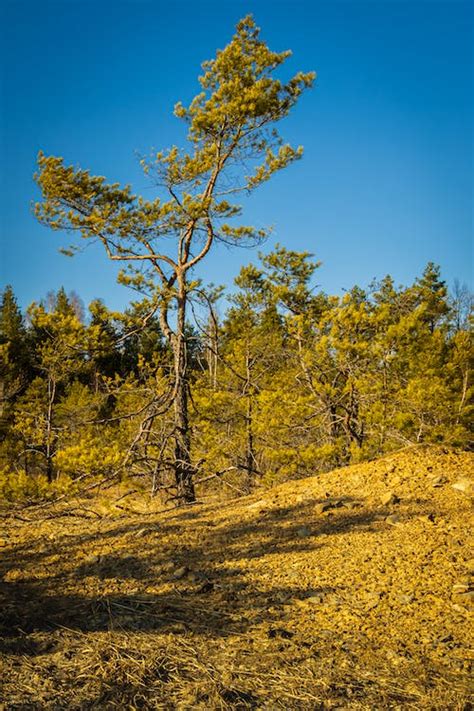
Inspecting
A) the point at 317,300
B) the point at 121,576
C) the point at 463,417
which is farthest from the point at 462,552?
the point at 317,300

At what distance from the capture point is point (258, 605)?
3.27 meters

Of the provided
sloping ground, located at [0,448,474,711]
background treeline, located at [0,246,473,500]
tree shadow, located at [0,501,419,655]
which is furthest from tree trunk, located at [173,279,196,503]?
tree shadow, located at [0,501,419,655]

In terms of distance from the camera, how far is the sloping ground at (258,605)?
229cm

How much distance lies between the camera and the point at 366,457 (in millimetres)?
8703

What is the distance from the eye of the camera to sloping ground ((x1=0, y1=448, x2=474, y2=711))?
7.53 feet

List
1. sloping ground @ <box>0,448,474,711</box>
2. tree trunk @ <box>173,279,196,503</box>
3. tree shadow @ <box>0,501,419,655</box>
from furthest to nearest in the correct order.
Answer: tree trunk @ <box>173,279,196,503</box>
tree shadow @ <box>0,501,419,655</box>
sloping ground @ <box>0,448,474,711</box>

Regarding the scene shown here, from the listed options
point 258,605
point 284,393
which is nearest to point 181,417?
point 284,393

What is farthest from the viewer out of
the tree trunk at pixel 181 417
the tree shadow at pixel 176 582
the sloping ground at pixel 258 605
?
the tree trunk at pixel 181 417

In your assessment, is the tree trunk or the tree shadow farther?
the tree trunk

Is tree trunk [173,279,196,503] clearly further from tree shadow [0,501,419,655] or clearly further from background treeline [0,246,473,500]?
tree shadow [0,501,419,655]

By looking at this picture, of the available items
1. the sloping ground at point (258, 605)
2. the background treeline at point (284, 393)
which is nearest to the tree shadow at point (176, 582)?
the sloping ground at point (258, 605)

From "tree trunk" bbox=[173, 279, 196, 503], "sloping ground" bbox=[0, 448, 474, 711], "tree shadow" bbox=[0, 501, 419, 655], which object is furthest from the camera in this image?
"tree trunk" bbox=[173, 279, 196, 503]

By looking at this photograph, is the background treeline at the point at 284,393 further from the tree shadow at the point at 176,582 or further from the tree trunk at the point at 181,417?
the tree shadow at the point at 176,582

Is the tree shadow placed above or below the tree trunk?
below
